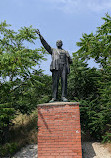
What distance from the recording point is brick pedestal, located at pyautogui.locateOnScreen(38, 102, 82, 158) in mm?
4414

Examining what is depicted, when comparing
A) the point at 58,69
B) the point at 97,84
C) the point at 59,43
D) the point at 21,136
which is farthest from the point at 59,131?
the point at 21,136

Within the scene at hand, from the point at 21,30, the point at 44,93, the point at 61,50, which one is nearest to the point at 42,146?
the point at 61,50

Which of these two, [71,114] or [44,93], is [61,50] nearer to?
[71,114]

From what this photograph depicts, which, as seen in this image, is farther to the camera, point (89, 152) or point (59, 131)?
point (89, 152)

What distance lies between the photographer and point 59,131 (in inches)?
179

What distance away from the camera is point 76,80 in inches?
436

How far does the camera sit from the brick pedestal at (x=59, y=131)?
441 centimetres

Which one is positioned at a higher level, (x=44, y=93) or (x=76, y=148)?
(x=44, y=93)

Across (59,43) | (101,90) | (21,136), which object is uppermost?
(59,43)

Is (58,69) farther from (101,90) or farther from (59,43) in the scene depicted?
(101,90)

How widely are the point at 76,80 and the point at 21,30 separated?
18.7 ft

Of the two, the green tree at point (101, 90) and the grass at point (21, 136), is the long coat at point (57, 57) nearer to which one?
the green tree at point (101, 90)

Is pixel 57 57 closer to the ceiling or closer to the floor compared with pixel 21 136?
closer to the ceiling

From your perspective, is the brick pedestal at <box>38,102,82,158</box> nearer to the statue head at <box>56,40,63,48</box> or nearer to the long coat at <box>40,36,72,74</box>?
the long coat at <box>40,36,72,74</box>
